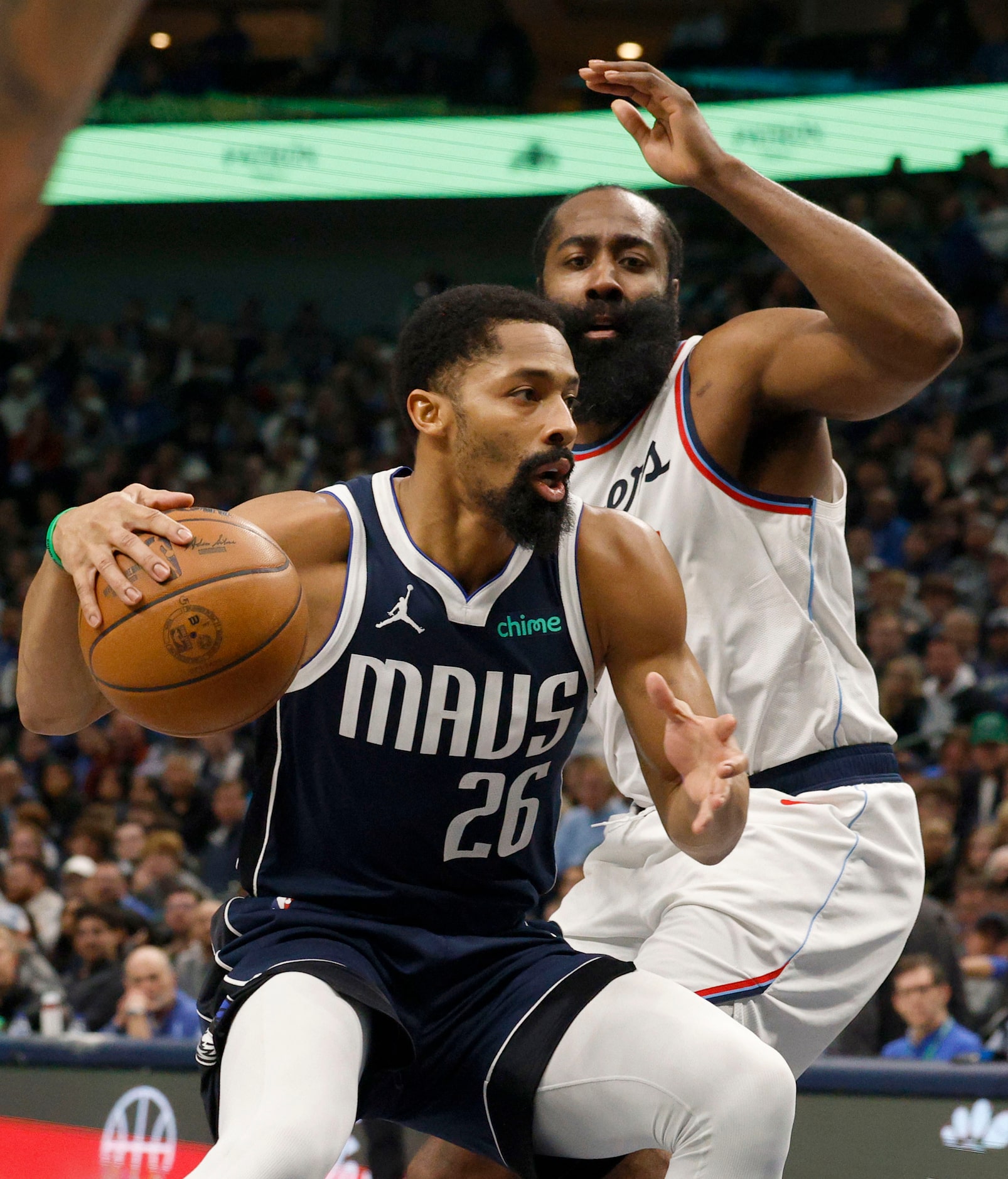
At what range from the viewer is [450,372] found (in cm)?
313

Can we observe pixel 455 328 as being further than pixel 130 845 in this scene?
No

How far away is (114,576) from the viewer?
2.56 meters

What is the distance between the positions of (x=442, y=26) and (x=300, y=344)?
3762mm

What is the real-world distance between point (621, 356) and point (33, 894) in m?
6.36

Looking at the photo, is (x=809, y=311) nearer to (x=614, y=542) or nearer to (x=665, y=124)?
(x=665, y=124)

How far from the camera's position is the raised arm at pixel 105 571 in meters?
2.60

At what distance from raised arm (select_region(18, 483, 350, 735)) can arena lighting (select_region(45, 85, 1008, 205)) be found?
37.4 ft

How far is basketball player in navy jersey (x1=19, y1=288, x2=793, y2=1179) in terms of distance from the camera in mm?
2715

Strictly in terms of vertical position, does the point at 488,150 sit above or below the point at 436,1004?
above

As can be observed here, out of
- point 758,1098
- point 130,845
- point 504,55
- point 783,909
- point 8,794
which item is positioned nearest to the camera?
point 758,1098

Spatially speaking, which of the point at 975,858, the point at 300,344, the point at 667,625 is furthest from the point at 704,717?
the point at 300,344

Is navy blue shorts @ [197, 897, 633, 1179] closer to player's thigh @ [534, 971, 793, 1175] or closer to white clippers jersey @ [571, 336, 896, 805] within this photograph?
player's thigh @ [534, 971, 793, 1175]

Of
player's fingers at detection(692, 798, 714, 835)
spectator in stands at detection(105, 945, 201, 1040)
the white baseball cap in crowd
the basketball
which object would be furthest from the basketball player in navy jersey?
the white baseball cap in crowd

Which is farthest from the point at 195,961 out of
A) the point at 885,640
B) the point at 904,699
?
the point at 885,640
